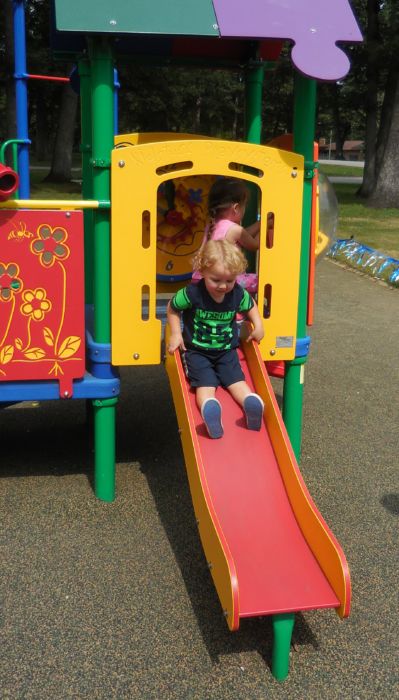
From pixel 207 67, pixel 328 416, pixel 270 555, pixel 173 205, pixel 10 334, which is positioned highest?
pixel 207 67

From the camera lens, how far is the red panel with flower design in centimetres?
348

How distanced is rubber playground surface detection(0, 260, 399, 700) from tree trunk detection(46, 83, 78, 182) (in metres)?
19.2

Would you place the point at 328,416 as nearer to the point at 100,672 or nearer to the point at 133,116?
the point at 100,672

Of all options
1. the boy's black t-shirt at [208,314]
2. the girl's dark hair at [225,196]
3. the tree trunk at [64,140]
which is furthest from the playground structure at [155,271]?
the tree trunk at [64,140]

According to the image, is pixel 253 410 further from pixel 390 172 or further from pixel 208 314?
pixel 390 172

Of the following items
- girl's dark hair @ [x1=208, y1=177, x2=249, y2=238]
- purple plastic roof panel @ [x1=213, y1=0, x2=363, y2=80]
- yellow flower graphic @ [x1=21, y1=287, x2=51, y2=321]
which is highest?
purple plastic roof panel @ [x1=213, y1=0, x2=363, y2=80]

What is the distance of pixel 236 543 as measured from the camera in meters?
2.97

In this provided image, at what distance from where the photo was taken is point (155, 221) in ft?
11.8

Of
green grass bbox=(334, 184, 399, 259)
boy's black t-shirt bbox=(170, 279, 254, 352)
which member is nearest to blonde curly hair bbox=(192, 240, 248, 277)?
boy's black t-shirt bbox=(170, 279, 254, 352)

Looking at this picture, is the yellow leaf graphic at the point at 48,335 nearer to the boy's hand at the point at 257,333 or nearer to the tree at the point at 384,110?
the boy's hand at the point at 257,333

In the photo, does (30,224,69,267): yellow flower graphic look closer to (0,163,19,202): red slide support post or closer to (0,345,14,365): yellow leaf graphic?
(0,163,19,202): red slide support post

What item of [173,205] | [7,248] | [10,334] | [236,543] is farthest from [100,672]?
[173,205]

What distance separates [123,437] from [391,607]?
87.8 inches

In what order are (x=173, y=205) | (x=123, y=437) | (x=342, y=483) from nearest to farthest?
(x=342, y=483) → (x=123, y=437) → (x=173, y=205)
